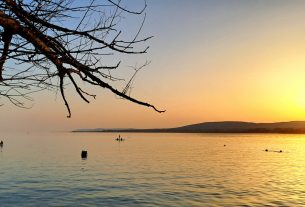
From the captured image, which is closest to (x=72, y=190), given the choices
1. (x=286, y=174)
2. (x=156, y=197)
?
(x=156, y=197)

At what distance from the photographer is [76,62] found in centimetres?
332

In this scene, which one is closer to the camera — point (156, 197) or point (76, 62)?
point (76, 62)

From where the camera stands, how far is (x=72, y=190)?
3594 cm

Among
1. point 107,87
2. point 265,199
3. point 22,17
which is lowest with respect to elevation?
point 265,199

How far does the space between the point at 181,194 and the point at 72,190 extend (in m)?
8.95

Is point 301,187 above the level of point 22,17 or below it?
below

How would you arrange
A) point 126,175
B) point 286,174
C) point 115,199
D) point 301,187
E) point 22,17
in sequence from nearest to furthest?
point 22,17
point 115,199
point 301,187
point 126,175
point 286,174

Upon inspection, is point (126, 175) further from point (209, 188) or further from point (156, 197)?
A: point (156, 197)

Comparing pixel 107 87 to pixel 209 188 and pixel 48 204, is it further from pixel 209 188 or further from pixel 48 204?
pixel 209 188

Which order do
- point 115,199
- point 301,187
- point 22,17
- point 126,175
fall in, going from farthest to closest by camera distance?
point 126,175, point 301,187, point 115,199, point 22,17

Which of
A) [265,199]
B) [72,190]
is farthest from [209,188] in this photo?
[72,190]

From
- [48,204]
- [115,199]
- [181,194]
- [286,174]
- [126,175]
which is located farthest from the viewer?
[286,174]

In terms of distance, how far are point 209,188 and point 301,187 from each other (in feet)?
30.2

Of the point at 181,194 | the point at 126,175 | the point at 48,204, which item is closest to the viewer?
the point at 48,204
